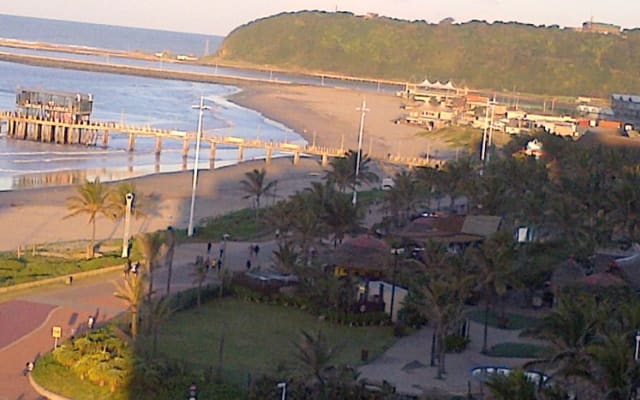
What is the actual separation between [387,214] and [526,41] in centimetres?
14684

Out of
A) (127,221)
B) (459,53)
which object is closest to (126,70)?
(459,53)

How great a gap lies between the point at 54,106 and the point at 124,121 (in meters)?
9.04

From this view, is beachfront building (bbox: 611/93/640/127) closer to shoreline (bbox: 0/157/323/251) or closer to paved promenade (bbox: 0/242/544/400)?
shoreline (bbox: 0/157/323/251)

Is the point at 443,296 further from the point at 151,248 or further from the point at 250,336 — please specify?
the point at 151,248

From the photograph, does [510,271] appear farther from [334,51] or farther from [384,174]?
[334,51]

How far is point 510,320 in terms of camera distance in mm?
27562

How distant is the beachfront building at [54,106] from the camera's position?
65.2 metres

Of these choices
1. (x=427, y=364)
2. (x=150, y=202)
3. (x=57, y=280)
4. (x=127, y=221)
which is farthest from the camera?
(x=150, y=202)

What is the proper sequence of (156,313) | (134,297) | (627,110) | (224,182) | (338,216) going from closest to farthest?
1. (156,313)
2. (134,297)
3. (338,216)
4. (224,182)
5. (627,110)

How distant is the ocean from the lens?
172 ft

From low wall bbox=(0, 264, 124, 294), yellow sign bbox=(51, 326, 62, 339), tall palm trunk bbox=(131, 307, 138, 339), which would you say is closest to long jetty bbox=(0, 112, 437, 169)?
low wall bbox=(0, 264, 124, 294)

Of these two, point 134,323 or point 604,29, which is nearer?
point 134,323

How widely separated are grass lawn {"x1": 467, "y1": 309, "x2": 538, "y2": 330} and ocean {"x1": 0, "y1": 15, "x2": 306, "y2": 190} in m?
23.7

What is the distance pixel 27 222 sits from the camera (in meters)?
38.6
